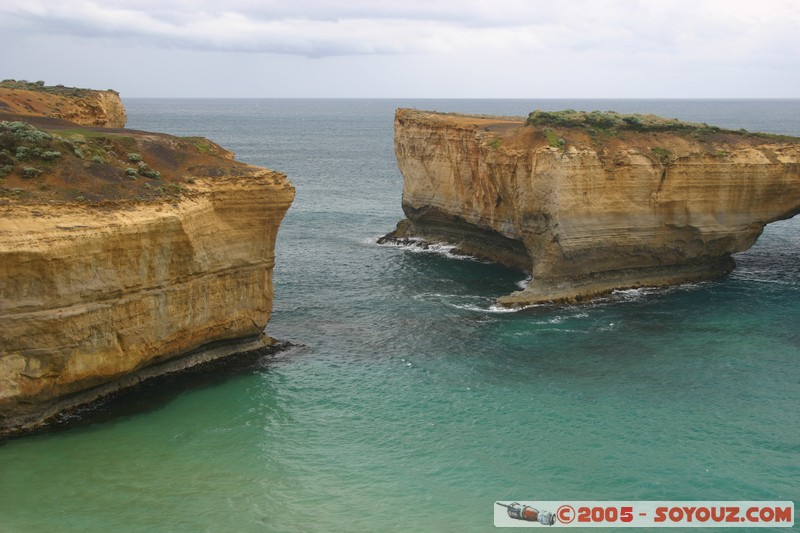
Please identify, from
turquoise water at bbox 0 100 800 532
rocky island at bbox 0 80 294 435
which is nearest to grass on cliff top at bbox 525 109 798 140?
turquoise water at bbox 0 100 800 532

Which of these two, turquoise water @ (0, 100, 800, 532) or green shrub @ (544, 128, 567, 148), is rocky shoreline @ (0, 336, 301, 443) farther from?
green shrub @ (544, 128, 567, 148)

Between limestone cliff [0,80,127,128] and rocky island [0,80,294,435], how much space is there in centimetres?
1318

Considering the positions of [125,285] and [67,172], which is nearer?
[125,285]

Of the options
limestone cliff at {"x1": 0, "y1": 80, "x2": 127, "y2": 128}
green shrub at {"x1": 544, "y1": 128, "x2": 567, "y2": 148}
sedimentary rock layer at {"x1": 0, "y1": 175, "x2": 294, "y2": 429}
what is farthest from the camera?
limestone cliff at {"x1": 0, "y1": 80, "x2": 127, "y2": 128}

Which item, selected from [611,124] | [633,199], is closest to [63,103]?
[611,124]

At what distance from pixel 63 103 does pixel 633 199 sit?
40.7m

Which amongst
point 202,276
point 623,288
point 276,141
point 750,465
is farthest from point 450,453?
point 276,141

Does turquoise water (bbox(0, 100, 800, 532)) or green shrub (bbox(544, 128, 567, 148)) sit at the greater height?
green shrub (bbox(544, 128, 567, 148))

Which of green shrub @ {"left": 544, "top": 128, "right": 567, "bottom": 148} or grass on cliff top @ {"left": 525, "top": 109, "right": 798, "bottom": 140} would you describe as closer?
green shrub @ {"left": 544, "top": 128, "right": 567, "bottom": 148}

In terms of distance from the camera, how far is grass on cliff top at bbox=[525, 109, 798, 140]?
166 ft

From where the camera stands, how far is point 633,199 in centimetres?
4900

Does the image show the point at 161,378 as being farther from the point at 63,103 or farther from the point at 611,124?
the point at 611,124

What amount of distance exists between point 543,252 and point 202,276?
22145mm

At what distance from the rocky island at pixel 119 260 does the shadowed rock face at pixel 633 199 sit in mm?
17467
